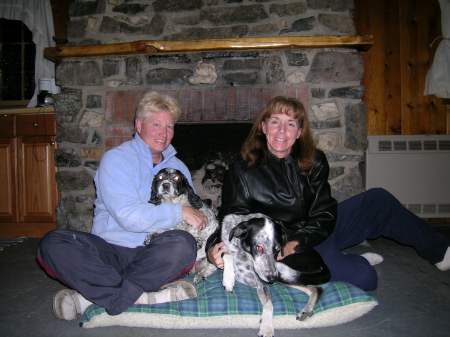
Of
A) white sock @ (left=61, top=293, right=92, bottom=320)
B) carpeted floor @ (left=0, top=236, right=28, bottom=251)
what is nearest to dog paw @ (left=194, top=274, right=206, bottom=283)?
white sock @ (left=61, top=293, right=92, bottom=320)

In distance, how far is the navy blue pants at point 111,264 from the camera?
156 centimetres

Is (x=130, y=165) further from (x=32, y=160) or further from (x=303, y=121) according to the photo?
(x=32, y=160)

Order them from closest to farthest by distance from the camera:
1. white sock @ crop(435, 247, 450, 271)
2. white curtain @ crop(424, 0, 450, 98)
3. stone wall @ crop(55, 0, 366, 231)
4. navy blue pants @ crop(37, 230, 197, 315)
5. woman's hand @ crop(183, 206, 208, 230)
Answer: navy blue pants @ crop(37, 230, 197, 315)
woman's hand @ crop(183, 206, 208, 230)
white sock @ crop(435, 247, 450, 271)
stone wall @ crop(55, 0, 366, 231)
white curtain @ crop(424, 0, 450, 98)

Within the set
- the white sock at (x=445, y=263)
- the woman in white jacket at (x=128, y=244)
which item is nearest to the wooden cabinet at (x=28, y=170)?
the woman in white jacket at (x=128, y=244)

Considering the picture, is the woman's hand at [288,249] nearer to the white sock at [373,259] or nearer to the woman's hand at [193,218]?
the woman's hand at [193,218]

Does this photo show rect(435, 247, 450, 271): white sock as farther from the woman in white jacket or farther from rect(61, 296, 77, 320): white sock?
rect(61, 296, 77, 320): white sock

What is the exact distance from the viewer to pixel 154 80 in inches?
126

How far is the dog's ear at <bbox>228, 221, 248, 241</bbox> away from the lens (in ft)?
5.43

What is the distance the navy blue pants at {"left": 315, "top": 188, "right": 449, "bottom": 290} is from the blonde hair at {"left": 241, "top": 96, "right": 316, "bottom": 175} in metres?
0.53

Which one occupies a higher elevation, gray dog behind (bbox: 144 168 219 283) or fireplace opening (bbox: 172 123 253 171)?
fireplace opening (bbox: 172 123 253 171)

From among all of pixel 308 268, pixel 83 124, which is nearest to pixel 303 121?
pixel 308 268

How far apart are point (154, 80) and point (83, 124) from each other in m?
0.94

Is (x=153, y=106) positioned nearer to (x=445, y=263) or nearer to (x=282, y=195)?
(x=282, y=195)

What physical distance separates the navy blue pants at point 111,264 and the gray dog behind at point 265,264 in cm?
28
